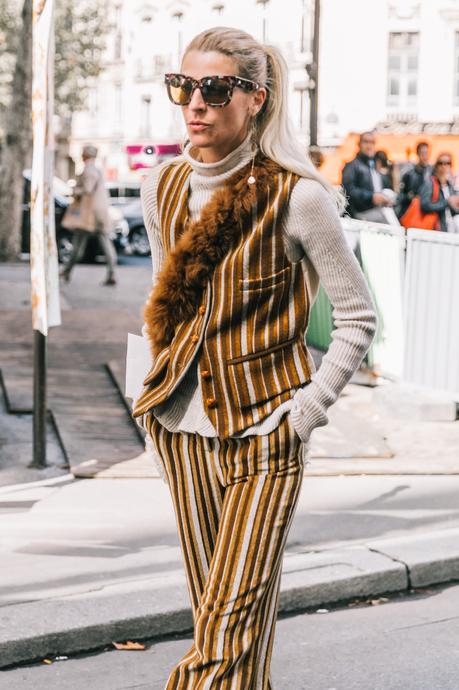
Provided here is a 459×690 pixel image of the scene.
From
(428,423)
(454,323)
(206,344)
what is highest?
(206,344)

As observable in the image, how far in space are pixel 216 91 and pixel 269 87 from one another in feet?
0.50

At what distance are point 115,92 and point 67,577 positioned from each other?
62.8m

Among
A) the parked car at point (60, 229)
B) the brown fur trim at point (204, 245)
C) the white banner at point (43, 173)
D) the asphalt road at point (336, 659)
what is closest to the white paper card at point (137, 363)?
the brown fur trim at point (204, 245)

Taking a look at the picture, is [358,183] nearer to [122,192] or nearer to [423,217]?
[423,217]

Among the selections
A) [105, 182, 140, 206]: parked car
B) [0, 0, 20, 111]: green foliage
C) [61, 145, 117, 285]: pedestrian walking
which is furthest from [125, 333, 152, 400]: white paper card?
[0, 0, 20, 111]: green foliage

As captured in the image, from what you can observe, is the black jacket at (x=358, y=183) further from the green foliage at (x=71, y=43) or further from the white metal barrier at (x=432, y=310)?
the green foliage at (x=71, y=43)

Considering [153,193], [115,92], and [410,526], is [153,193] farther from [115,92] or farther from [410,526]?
[115,92]

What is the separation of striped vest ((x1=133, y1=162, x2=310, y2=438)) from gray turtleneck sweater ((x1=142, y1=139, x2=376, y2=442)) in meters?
0.03

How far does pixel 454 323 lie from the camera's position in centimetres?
847

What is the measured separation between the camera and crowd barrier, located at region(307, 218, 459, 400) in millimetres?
8539

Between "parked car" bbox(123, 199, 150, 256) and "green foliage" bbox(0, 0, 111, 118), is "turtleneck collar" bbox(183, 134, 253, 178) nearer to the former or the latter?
"parked car" bbox(123, 199, 150, 256)

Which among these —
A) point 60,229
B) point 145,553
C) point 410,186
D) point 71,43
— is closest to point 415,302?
point 145,553

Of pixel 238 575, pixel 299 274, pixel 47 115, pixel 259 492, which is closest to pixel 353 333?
pixel 299 274

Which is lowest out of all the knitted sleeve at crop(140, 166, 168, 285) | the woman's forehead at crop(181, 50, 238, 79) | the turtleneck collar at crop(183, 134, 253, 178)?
the knitted sleeve at crop(140, 166, 168, 285)
